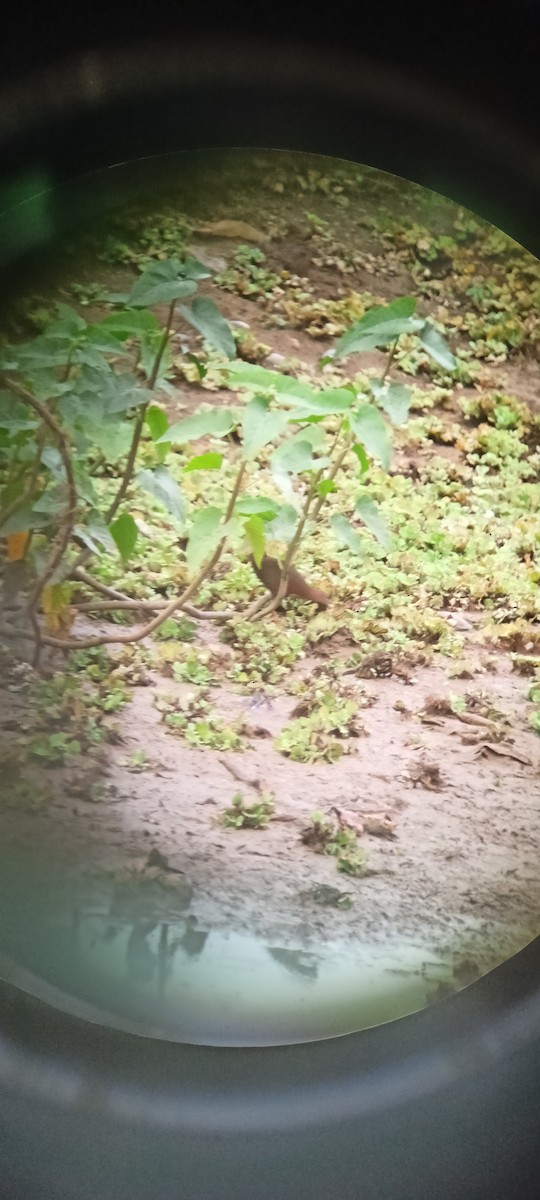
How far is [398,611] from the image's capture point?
0.79 m

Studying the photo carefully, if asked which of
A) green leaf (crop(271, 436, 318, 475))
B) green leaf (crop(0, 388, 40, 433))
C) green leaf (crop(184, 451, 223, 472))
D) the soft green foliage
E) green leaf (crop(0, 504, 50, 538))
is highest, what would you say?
green leaf (crop(271, 436, 318, 475))

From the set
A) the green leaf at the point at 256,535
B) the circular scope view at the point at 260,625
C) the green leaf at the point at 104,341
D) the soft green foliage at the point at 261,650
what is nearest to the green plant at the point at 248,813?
the circular scope view at the point at 260,625

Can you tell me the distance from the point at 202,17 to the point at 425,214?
11.4 inches

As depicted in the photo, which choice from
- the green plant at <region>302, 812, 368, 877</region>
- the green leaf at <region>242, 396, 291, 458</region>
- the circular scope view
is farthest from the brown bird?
the green plant at <region>302, 812, 368, 877</region>

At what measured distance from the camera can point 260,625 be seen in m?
0.78

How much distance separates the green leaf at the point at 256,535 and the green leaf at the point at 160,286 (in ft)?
0.75

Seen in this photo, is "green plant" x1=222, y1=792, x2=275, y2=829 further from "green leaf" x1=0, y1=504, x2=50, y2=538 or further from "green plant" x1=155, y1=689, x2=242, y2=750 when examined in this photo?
"green leaf" x1=0, y1=504, x2=50, y2=538

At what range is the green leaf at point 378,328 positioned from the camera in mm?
769

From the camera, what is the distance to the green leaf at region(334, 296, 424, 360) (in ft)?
2.52

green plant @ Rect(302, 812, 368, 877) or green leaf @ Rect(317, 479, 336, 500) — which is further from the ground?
green leaf @ Rect(317, 479, 336, 500)

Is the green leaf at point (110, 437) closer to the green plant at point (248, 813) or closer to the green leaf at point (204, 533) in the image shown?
the green leaf at point (204, 533)

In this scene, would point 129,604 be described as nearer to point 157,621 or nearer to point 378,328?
point 157,621

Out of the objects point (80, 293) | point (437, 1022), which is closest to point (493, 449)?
point (80, 293)

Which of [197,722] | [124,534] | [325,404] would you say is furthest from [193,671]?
[325,404]
